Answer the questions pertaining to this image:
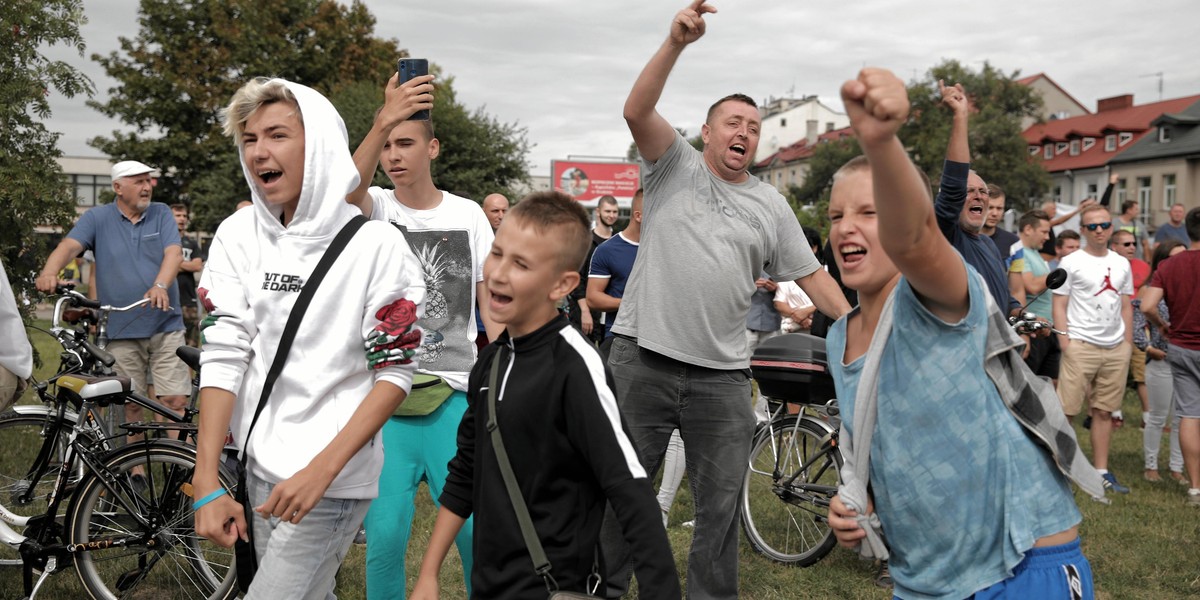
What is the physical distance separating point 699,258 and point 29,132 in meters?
6.15

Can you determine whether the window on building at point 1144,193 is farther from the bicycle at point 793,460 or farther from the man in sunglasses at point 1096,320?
the bicycle at point 793,460

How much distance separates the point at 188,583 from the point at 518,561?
336cm

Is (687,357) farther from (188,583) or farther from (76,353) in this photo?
(76,353)

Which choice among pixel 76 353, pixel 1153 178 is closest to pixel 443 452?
pixel 76 353

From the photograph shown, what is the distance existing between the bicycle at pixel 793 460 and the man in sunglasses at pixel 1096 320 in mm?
3764

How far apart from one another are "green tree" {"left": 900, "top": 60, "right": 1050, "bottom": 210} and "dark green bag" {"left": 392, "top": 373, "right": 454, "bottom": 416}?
57905mm

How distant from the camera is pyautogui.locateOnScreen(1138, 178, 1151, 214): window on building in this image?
58.6 m

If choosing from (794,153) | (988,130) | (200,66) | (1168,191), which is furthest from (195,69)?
(794,153)

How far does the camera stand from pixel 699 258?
4.29 metres

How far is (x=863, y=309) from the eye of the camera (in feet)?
8.11

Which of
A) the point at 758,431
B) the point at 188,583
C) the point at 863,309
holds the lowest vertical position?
the point at 188,583

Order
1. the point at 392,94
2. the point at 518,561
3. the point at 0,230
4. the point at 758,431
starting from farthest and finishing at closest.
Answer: the point at 0,230, the point at 758,431, the point at 392,94, the point at 518,561

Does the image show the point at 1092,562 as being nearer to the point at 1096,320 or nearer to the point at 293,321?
the point at 1096,320

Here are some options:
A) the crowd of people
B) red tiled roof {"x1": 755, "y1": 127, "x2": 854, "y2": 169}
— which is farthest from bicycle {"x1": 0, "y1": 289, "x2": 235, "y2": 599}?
red tiled roof {"x1": 755, "y1": 127, "x2": 854, "y2": 169}
